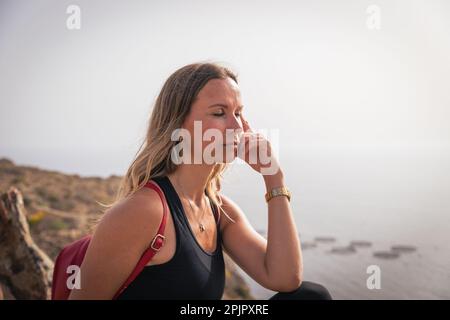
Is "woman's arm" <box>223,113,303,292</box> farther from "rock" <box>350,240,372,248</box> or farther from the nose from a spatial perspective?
"rock" <box>350,240,372,248</box>

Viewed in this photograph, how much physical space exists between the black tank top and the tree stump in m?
1.78

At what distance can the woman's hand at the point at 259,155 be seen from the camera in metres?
2.71

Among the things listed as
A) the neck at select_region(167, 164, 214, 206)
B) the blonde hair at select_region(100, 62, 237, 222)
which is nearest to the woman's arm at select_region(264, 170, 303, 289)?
the neck at select_region(167, 164, 214, 206)

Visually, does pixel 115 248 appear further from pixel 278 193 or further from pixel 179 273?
pixel 278 193

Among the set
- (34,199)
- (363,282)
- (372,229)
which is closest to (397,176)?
(372,229)

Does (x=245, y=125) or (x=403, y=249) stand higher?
(x=245, y=125)

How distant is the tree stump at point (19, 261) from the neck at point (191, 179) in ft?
6.12

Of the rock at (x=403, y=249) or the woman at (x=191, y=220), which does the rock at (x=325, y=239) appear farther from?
the woman at (x=191, y=220)

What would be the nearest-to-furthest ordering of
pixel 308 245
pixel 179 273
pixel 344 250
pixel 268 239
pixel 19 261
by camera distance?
pixel 179 273 → pixel 268 239 → pixel 19 261 → pixel 344 250 → pixel 308 245

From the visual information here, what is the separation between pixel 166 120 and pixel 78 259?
0.98m

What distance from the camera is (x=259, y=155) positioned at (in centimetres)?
274

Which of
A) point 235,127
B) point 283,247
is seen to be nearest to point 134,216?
point 235,127

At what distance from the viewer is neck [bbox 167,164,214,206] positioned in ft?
8.43

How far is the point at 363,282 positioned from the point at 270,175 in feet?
28.9
